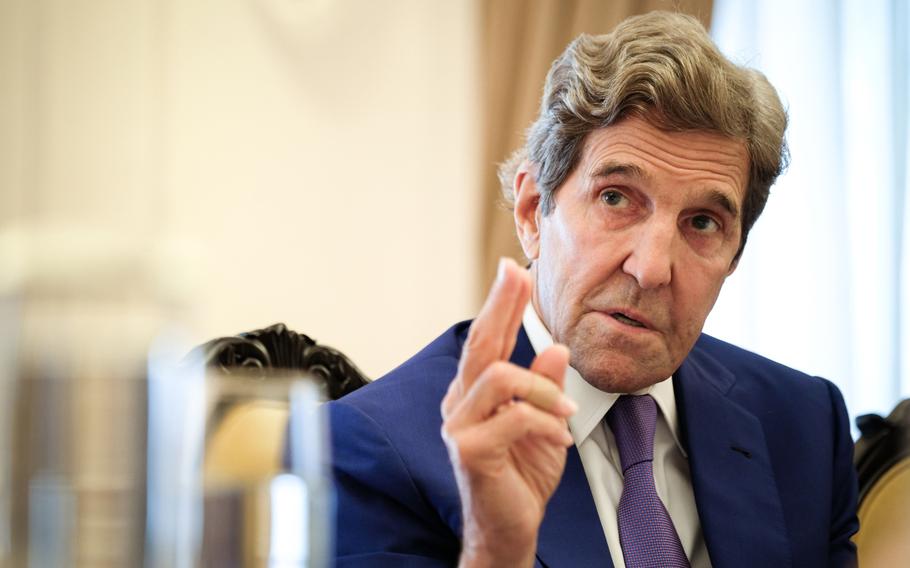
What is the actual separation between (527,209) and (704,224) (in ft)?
0.91

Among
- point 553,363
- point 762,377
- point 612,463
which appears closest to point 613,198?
point 612,463

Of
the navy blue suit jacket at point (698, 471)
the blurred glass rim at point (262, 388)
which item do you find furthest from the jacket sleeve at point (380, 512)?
the blurred glass rim at point (262, 388)

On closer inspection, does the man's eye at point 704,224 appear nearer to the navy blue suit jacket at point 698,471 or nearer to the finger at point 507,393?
the navy blue suit jacket at point 698,471

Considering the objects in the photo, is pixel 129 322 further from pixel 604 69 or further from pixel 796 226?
pixel 796 226

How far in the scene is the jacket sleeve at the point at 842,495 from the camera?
167 centimetres

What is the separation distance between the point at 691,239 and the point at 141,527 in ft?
3.84

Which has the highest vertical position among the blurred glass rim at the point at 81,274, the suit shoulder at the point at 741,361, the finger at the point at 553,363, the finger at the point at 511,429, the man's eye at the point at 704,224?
the blurred glass rim at the point at 81,274

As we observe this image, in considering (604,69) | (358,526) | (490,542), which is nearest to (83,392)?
(490,542)

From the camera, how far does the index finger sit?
3.22 feet

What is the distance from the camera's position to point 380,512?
1370mm

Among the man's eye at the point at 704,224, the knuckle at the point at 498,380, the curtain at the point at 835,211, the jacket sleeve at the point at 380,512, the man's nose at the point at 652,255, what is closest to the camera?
the knuckle at the point at 498,380

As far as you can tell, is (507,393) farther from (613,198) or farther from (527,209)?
(527,209)

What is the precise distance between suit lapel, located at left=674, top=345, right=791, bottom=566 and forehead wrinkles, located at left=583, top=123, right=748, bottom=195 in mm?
349

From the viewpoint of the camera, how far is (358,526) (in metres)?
1.37
